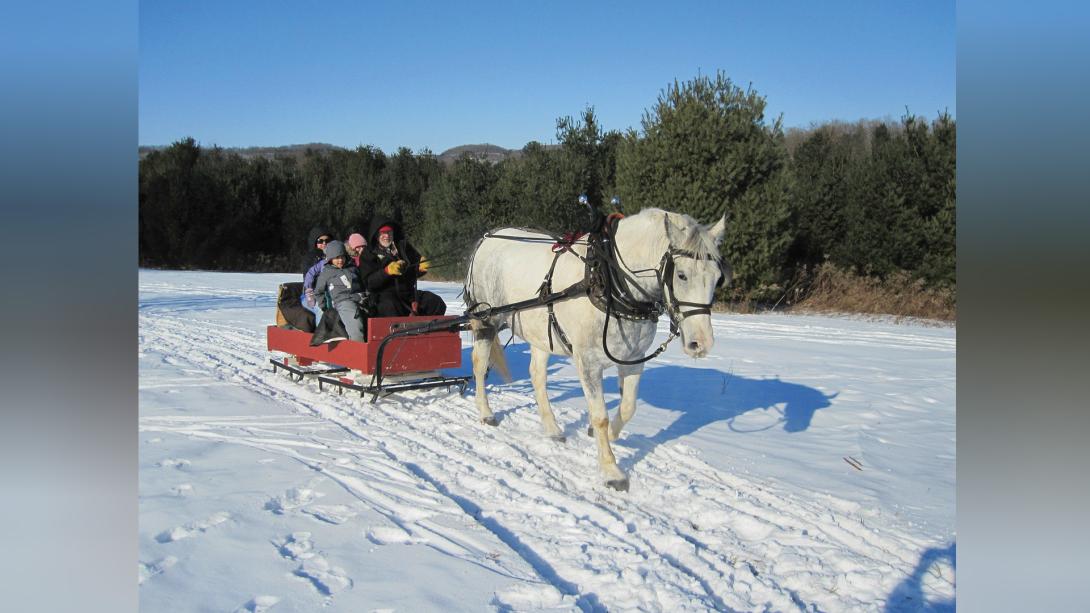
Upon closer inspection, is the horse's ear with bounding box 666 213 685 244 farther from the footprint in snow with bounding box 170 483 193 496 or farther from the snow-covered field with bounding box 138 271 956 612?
the footprint in snow with bounding box 170 483 193 496

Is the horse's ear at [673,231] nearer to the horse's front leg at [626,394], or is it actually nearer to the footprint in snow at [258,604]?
the horse's front leg at [626,394]

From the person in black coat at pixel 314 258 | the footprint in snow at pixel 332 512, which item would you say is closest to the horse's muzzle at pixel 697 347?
the footprint in snow at pixel 332 512

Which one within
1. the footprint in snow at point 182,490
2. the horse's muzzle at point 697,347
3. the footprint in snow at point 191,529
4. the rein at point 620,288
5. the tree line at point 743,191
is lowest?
the footprint in snow at point 191,529

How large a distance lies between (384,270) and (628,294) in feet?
12.1

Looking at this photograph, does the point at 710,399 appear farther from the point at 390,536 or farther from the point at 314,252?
the point at 314,252

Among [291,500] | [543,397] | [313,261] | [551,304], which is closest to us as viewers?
[291,500]

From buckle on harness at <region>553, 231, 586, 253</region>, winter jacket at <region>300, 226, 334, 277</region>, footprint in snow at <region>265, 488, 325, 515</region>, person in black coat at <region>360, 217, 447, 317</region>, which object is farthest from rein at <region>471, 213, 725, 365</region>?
winter jacket at <region>300, 226, 334, 277</region>

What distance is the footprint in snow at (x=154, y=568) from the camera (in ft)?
9.83

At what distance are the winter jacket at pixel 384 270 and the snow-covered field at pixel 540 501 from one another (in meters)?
1.13

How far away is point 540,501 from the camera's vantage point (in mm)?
4316

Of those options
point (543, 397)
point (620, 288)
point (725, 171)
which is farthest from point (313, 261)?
point (725, 171)

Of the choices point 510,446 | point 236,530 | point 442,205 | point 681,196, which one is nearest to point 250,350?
point 510,446

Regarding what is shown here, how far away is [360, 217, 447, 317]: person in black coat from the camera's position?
25.1 ft

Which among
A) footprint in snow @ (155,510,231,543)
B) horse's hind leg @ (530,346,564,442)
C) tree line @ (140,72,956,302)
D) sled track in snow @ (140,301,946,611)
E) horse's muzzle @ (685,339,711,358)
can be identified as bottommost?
sled track in snow @ (140,301,946,611)
